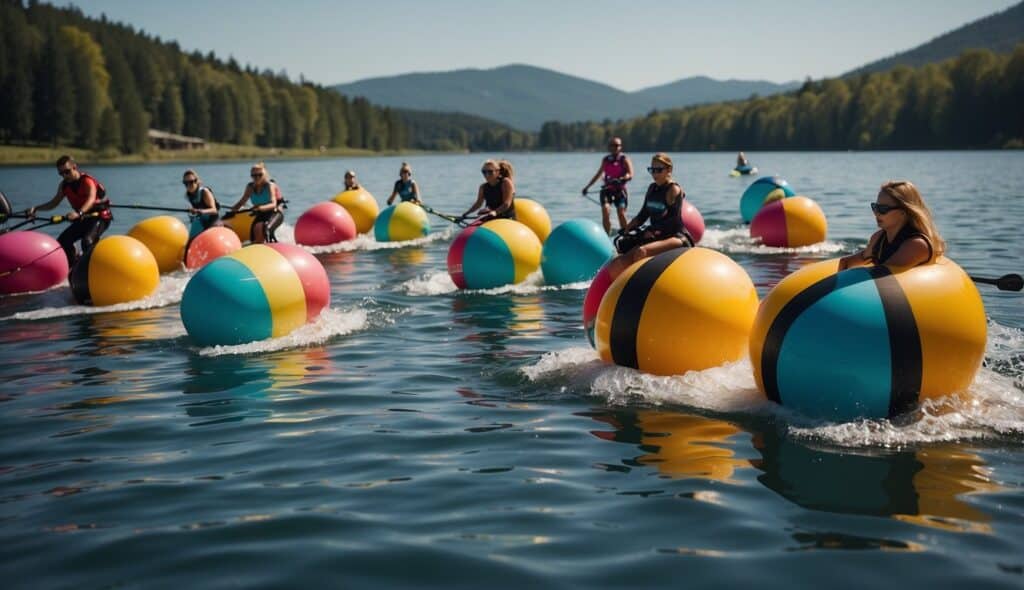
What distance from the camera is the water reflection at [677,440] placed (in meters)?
6.87

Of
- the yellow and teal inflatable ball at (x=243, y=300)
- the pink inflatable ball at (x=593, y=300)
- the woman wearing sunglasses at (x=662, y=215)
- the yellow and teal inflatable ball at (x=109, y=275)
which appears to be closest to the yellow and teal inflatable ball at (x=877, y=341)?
the pink inflatable ball at (x=593, y=300)

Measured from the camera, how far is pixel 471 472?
6.97 m

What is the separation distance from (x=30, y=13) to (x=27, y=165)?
7644cm

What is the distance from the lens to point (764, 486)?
6488 mm

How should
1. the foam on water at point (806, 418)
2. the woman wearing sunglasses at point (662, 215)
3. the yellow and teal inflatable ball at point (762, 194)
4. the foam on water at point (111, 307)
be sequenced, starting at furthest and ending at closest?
the yellow and teal inflatable ball at point (762, 194)
the foam on water at point (111, 307)
the woman wearing sunglasses at point (662, 215)
the foam on water at point (806, 418)

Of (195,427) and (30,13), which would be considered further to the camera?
(30,13)

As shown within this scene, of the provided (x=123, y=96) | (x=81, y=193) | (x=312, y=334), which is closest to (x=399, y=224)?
(x=81, y=193)

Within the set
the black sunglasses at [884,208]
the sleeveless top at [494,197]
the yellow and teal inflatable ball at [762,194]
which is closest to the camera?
the black sunglasses at [884,208]

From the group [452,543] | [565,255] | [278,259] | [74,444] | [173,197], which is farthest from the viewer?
[173,197]

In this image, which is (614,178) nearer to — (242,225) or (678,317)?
(242,225)

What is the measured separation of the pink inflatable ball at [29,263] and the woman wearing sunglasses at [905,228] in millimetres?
14852

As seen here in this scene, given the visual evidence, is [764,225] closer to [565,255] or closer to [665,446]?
[565,255]

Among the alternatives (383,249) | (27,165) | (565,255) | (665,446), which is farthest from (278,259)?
(27,165)

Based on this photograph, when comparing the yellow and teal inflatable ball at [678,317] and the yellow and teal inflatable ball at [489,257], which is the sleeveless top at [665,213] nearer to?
the yellow and teal inflatable ball at [678,317]
